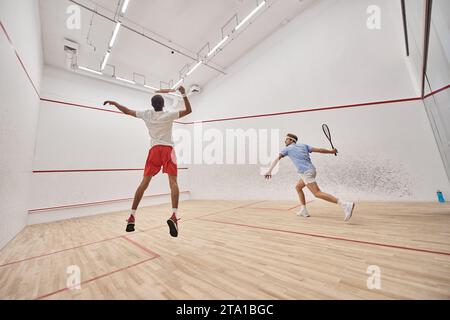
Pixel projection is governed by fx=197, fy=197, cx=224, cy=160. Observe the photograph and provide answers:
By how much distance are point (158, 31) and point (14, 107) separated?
3153 millimetres

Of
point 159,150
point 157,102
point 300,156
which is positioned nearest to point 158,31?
point 157,102

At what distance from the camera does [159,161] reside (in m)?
1.73

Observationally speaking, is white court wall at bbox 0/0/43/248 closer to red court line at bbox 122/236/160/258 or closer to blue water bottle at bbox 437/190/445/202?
red court line at bbox 122/236/160/258

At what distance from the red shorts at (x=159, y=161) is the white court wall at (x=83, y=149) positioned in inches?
129

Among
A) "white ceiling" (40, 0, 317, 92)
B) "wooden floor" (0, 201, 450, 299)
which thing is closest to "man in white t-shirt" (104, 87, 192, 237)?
"wooden floor" (0, 201, 450, 299)

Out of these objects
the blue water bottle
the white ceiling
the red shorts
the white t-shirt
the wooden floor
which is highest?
the white ceiling

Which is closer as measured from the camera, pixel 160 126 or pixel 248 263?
pixel 248 263

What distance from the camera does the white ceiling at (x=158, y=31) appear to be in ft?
11.8

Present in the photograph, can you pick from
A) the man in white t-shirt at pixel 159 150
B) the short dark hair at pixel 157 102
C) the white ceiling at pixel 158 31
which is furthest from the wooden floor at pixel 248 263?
the white ceiling at pixel 158 31

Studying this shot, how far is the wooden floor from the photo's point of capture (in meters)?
0.90

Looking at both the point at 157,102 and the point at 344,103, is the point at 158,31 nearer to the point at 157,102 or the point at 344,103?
the point at 157,102

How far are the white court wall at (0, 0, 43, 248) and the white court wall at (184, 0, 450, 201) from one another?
395cm
